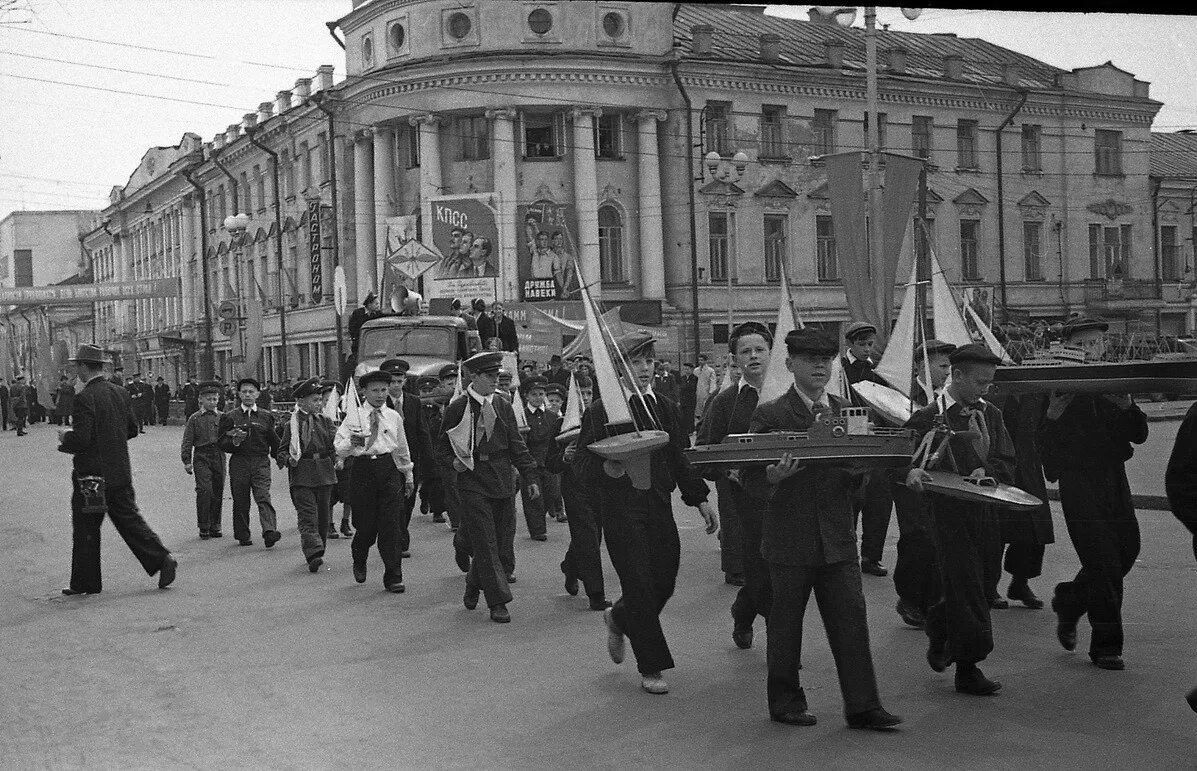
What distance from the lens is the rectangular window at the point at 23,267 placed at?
71062mm

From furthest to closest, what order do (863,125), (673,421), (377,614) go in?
(863,125) → (377,614) → (673,421)

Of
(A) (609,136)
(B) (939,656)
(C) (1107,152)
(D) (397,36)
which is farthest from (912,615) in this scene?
(D) (397,36)

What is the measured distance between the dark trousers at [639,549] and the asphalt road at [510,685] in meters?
0.41

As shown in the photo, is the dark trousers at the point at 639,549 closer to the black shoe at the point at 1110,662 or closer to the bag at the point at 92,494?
the black shoe at the point at 1110,662

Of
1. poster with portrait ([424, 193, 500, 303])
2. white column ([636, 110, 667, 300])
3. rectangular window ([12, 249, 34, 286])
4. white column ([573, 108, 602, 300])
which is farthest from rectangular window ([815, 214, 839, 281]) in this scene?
rectangular window ([12, 249, 34, 286])

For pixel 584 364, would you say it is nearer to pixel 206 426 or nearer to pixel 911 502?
pixel 206 426

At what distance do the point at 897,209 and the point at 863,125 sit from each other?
9017mm

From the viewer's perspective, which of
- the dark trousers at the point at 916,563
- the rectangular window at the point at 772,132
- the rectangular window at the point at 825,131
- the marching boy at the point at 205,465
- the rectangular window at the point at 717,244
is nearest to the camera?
the dark trousers at the point at 916,563

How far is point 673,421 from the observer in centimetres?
818

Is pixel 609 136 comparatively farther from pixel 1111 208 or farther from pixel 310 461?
pixel 1111 208

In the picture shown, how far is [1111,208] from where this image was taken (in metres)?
11.7

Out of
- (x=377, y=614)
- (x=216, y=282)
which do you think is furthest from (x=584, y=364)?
(x=216, y=282)

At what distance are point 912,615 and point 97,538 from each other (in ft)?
22.1

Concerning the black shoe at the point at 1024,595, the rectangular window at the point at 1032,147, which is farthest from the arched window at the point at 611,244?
the black shoe at the point at 1024,595
